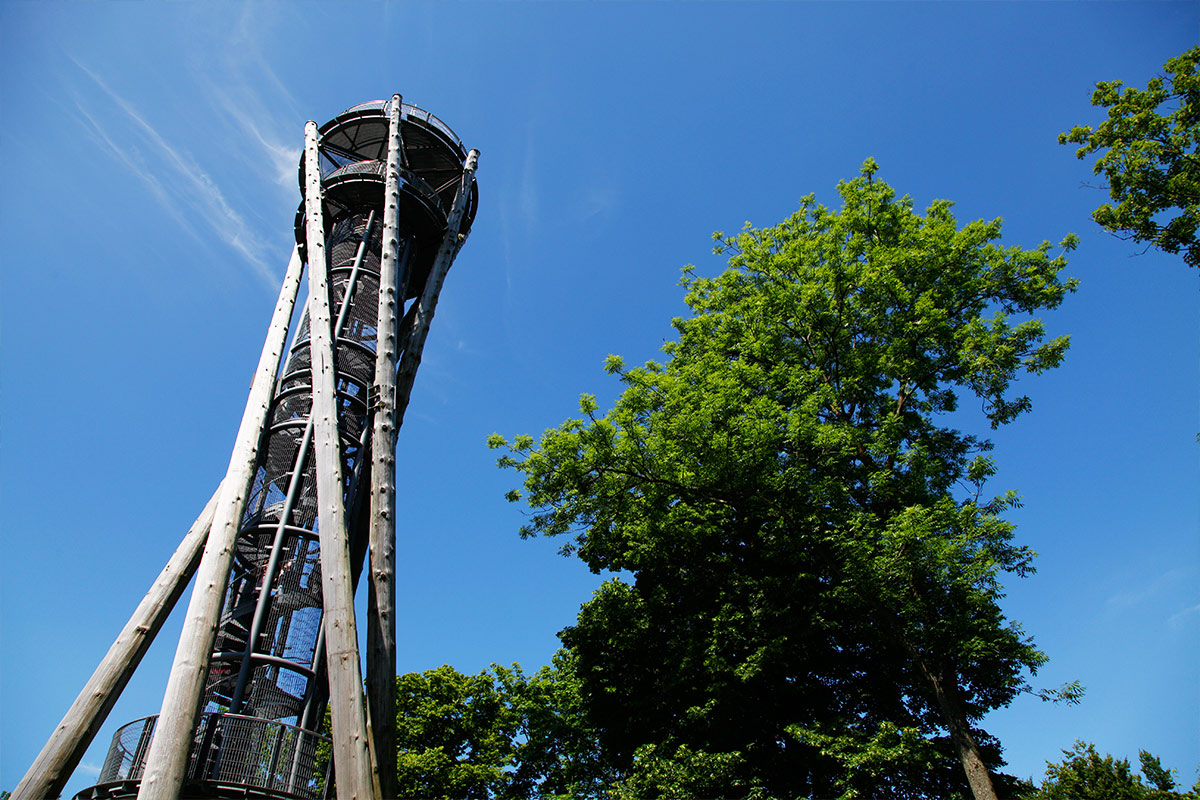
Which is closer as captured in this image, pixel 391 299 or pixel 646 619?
pixel 391 299

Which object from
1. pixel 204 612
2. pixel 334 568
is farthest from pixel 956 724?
pixel 204 612

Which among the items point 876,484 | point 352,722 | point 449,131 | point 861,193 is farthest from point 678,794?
point 449,131

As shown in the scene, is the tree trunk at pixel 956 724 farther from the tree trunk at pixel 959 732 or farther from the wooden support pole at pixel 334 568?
the wooden support pole at pixel 334 568

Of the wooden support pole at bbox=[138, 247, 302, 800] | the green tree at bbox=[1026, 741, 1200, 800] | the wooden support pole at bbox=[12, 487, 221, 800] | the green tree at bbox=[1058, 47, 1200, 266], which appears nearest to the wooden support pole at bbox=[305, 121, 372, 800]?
the wooden support pole at bbox=[138, 247, 302, 800]

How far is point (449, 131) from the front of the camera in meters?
12.6

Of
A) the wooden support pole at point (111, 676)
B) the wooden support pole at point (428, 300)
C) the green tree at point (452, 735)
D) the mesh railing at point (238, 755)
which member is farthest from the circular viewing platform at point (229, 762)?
the green tree at point (452, 735)

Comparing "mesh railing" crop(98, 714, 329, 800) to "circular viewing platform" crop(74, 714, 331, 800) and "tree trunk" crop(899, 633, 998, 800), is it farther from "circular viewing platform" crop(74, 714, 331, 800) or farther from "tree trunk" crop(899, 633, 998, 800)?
"tree trunk" crop(899, 633, 998, 800)

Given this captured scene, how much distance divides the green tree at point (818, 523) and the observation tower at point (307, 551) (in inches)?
160

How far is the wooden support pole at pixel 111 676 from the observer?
16.4ft

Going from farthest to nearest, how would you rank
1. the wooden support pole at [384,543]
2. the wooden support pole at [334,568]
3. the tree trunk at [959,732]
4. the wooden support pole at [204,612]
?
1. the tree trunk at [959,732]
2. the wooden support pole at [384,543]
3. the wooden support pole at [334,568]
4. the wooden support pole at [204,612]

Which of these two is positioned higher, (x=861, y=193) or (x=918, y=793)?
(x=861, y=193)

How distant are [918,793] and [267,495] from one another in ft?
35.6

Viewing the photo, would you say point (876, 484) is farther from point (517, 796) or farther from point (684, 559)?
point (517, 796)

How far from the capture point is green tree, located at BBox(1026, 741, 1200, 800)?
1634 centimetres
